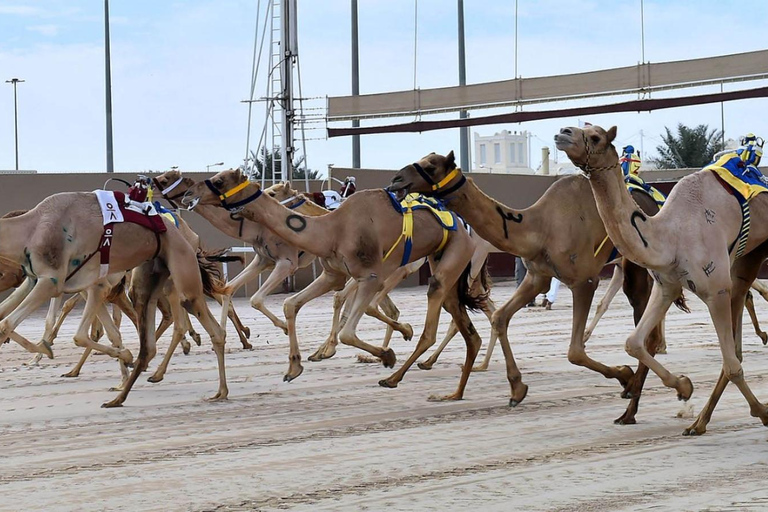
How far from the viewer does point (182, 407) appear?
10.1 m

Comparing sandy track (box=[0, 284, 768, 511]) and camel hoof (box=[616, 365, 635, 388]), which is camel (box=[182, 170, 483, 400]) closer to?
sandy track (box=[0, 284, 768, 511])

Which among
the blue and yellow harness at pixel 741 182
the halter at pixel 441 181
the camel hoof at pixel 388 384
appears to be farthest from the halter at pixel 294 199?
the blue and yellow harness at pixel 741 182

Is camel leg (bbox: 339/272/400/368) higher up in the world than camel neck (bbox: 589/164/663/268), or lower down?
lower down

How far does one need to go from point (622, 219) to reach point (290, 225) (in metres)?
4.18

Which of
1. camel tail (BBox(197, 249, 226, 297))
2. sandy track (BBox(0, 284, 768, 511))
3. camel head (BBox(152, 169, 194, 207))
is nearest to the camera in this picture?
sandy track (BBox(0, 284, 768, 511))

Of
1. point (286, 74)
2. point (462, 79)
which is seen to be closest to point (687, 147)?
point (462, 79)

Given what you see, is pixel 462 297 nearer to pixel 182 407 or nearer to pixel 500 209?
pixel 500 209

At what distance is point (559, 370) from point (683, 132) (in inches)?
1654

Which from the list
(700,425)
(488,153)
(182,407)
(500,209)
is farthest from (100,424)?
(488,153)

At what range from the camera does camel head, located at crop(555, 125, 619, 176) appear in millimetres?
7512

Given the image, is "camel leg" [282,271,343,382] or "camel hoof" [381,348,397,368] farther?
"camel hoof" [381,348,397,368]

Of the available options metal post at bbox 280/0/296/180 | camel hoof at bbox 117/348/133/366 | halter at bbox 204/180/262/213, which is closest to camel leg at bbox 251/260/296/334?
camel hoof at bbox 117/348/133/366

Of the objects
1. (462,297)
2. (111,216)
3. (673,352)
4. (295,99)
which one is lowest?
(673,352)

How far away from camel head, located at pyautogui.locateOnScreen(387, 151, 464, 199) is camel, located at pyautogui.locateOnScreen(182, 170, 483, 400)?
181 centimetres
